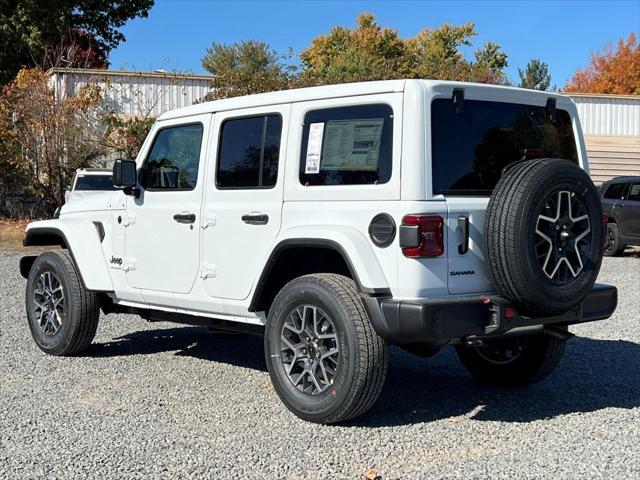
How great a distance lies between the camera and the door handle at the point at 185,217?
19.5 ft

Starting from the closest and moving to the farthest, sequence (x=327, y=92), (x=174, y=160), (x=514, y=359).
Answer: (x=327, y=92) < (x=514, y=359) < (x=174, y=160)

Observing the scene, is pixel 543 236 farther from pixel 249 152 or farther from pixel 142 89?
pixel 142 89

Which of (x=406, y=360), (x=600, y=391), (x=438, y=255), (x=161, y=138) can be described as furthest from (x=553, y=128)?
(x=161, y=138)

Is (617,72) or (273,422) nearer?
(273,422)

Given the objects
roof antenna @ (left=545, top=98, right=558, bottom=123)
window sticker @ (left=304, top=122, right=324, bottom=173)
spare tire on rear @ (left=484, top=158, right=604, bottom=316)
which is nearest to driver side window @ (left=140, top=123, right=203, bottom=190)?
window sticker @ (left=304, top=122, right=324, bottom=173)

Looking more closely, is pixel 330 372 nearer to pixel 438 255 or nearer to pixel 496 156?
pixel 438 255

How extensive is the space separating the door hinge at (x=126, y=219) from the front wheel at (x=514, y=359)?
8.80 ft

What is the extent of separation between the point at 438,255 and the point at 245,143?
69.1 inches

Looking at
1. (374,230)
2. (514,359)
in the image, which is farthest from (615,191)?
(374,230)

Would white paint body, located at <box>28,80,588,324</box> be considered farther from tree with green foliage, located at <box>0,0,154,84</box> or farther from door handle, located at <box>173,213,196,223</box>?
tree with green foliage, located at <box>0,0,154,84</box>

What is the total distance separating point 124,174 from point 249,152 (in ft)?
3.90

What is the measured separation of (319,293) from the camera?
195 inches

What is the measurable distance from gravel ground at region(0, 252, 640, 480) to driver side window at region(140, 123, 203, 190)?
4.90ft

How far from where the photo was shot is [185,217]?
599 cm
